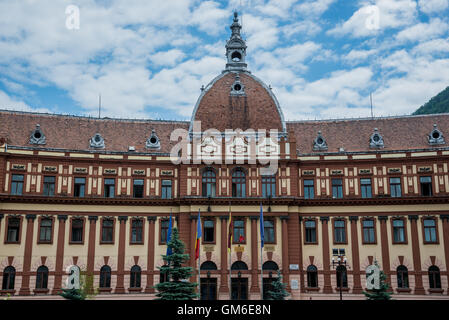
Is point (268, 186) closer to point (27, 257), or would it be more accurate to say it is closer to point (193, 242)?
point (193, 242)

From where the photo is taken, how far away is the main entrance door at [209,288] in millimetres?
45750

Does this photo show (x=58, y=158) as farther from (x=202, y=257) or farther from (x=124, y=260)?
(x=202, y=257)

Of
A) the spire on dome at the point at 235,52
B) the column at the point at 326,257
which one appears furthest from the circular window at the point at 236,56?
the column at the point at 326,257

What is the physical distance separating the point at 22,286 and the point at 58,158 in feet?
41.1

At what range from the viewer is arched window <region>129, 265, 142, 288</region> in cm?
Result: 4653

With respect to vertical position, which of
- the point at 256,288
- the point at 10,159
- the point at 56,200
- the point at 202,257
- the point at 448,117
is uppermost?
the point at 448,117

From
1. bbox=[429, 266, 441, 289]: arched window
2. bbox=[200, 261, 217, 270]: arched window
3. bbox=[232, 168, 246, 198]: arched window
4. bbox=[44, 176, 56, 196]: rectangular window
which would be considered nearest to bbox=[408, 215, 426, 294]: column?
bbox=[429, 266, 441, 289]: arched window

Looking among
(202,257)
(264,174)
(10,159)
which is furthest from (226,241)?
(10,159)

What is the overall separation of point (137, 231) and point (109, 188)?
5255 mm

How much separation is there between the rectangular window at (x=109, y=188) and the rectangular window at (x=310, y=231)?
1997 centimetres

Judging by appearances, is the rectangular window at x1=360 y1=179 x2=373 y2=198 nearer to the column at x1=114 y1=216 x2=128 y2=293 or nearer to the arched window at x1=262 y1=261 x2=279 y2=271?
the arched window at x1=262 y1=261 x2=279 y2=271

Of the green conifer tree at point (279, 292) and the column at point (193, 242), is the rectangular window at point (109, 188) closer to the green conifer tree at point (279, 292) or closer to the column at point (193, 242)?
the column at point (193, 242)

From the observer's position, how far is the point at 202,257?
46.6 metres

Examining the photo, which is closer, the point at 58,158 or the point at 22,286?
the point at 22,286
